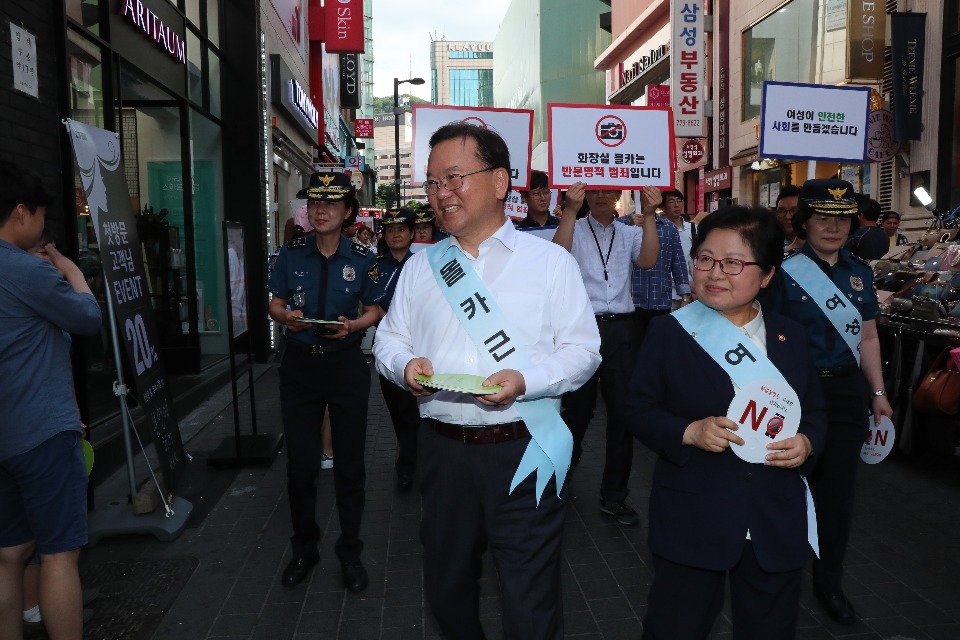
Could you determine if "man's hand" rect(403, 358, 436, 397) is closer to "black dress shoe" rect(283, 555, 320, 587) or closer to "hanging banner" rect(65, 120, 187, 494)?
"black dress shoe" rect(283, 555, 320, 587)

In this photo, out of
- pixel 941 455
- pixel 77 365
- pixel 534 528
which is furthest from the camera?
pixel 941 455

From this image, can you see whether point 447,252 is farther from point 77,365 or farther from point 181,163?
point 181,163

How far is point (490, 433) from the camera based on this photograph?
270cm

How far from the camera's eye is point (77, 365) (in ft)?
17.0

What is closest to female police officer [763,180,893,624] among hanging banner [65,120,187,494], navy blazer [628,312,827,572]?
navy blazer [628,312,827,572]

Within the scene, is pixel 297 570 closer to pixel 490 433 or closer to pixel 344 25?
pixel 490 433

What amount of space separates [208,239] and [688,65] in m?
17.7

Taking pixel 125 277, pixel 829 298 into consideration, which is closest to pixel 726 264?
pixel 829 298

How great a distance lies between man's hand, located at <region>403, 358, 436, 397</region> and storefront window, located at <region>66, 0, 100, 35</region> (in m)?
5.23

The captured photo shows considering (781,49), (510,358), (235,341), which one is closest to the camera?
(510,358)

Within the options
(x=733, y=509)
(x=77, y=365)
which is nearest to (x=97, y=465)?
(x=77, y=365)

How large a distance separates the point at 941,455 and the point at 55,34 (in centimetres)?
718

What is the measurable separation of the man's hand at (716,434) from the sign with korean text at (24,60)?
437 centimetres

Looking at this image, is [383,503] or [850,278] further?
[383,503]
